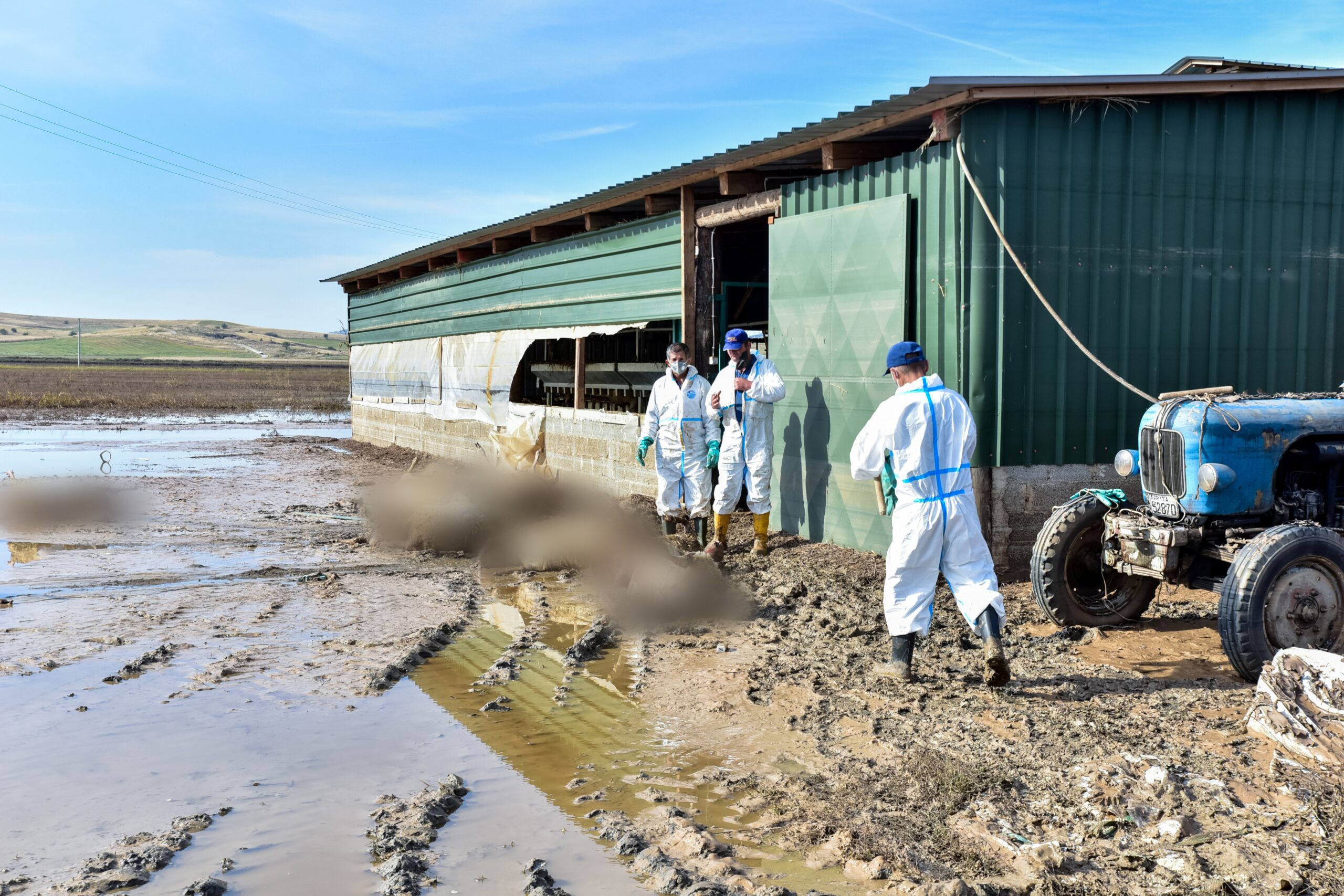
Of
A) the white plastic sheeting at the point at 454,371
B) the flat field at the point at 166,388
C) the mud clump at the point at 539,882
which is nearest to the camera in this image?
the mud clump at the point at 539,882

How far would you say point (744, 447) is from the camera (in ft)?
32.3

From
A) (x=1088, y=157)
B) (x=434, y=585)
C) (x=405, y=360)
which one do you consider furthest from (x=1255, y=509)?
(x=405, y=360)

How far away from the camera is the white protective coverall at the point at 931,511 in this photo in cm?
588

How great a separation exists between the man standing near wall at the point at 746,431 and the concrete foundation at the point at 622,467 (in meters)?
2.22

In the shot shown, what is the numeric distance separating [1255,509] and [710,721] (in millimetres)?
3339

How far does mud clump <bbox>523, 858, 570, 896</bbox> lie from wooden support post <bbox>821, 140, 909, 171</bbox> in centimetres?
679

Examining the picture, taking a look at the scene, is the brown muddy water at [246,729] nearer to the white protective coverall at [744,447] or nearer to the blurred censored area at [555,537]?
the blurred censored area at [555,537]

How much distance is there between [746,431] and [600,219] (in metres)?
5.42

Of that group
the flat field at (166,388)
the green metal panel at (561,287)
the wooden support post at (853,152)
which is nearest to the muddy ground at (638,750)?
the wooden support post at (853,152)

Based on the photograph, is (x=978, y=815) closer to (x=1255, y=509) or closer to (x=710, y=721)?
(x=710, y=721)

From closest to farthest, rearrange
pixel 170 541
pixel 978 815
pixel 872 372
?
pixel 978 815
pixel 872 372
pixel 170 541

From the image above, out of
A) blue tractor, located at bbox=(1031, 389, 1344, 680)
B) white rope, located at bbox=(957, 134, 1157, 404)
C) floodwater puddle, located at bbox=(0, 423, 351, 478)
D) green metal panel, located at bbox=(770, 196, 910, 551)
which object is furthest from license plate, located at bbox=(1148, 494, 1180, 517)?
floodwater puddle, located at bbox=(0, 423, 351, 478)

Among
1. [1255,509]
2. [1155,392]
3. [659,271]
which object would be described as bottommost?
[1255,509]

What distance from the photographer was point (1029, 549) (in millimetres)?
8102
